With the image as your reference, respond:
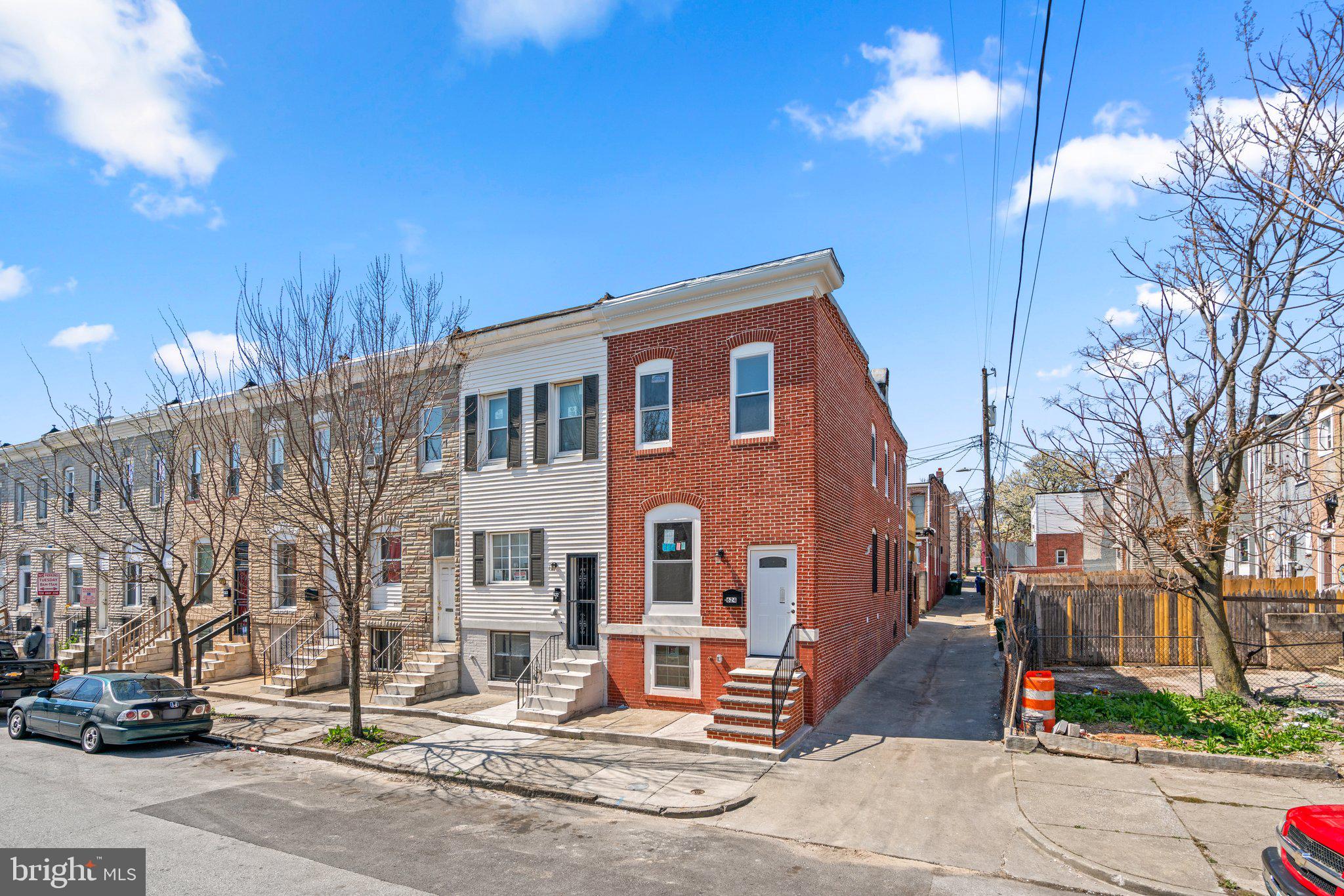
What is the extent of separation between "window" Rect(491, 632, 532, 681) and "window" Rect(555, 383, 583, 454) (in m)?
4.45

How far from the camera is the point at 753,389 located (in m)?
14.4

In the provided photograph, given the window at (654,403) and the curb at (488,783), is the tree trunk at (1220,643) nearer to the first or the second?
the curb at (488,783)

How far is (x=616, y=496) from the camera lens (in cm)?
1566

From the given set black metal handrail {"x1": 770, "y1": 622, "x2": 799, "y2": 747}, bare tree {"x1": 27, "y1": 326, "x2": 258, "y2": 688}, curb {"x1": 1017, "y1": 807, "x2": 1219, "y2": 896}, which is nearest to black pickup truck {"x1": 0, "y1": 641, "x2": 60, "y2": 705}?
bare tree {"x1": 27, "y1": 326, "x2": 258, "y2": 688}

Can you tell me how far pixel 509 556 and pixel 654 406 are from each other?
5.20m

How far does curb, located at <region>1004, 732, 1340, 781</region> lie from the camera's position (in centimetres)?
1002

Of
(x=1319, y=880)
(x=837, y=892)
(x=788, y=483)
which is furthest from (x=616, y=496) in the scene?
(x=1319, y=880)

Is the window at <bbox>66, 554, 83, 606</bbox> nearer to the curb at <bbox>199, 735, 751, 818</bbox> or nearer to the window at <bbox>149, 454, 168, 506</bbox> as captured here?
the window at <bbox>149, 454, 168, 506</bbox>

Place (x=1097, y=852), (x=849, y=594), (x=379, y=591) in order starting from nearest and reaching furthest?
(x=1097, y=852)
(x=849, y=594)
(x=379, y=591)

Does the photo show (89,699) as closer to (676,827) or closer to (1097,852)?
(676,827)

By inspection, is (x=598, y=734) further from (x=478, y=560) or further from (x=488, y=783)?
(x=478, y=560)

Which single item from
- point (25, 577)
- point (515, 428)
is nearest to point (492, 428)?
point (515, 428)

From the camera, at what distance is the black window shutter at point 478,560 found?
17422 mm

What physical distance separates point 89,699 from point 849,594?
51.0 ft
